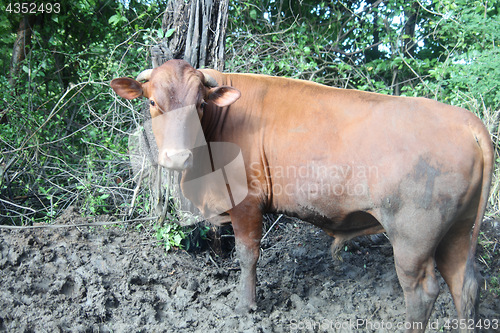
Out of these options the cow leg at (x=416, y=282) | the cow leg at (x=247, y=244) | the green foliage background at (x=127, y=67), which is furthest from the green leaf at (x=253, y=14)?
the cow leg at (x=416, y=282)

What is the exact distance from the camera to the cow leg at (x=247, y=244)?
3.83 metres

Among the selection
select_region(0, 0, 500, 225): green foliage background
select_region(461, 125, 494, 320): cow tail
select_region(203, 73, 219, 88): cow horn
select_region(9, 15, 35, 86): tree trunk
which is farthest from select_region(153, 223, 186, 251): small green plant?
select_region(9, 15, 35, 86): tree trunk

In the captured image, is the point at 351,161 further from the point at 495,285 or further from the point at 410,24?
the point at 410,24

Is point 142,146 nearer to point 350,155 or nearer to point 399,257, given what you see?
point 350,155

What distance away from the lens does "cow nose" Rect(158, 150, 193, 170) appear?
320 cm

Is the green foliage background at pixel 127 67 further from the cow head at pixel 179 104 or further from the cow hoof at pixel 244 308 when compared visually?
the cow hoof at pixel 244 308

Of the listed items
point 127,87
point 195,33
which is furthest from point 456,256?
point 195,33

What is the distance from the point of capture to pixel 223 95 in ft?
11.9

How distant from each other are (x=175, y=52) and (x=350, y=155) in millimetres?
2518

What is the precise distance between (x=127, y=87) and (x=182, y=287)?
2.03m

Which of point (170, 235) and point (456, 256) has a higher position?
point (456, 256)

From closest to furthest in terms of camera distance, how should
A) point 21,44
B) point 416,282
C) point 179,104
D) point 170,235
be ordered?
point 416,282 → point 179,104 → point 170,235 → point 21,44

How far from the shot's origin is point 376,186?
320 cm

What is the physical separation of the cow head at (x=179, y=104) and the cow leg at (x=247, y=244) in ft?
2.55
